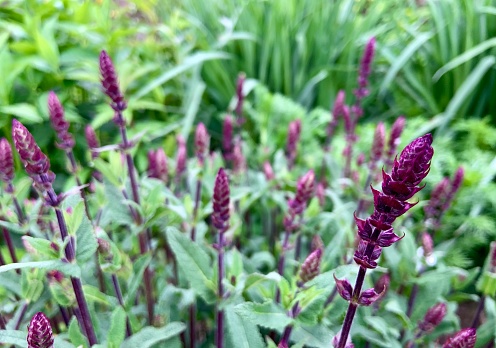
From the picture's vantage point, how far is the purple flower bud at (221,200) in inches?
32.0

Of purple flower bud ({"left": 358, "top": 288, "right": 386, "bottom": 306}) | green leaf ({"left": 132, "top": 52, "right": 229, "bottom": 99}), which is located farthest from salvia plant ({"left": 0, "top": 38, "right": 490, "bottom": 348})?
green leaf ({"left": 132, "top": 52, "right": 229, "bottom": 99})

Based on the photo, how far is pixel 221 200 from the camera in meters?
0.83

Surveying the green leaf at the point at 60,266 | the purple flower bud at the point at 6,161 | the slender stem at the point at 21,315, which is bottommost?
the slender stem at the point at 21,315

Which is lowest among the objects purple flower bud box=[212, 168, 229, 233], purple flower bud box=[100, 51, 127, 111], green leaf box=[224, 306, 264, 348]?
green leaf box=[224, 306, 264, 348]

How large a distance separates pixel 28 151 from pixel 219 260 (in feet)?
1.42

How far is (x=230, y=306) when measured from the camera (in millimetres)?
962

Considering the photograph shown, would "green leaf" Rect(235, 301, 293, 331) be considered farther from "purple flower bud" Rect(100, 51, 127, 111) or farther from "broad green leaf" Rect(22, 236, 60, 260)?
"purple flower bud" Rect(100, 51, 127, 111)

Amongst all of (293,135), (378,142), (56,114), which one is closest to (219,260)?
(56,114)

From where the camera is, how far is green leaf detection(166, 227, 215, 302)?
975mm

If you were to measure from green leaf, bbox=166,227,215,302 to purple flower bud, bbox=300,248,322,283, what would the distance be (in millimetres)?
A: 206

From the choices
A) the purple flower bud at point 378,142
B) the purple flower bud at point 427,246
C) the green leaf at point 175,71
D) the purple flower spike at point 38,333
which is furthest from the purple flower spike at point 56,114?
the green leaf at point 175,71

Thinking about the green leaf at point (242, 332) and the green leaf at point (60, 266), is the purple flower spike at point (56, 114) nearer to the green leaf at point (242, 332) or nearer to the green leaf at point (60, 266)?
the green leaf at point (60, 266)

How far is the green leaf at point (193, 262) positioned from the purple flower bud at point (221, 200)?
0.16 metres

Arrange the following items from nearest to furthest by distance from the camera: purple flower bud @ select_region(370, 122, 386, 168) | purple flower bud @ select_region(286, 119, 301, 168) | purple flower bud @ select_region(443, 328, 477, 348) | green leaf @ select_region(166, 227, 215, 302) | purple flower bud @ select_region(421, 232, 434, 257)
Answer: purple flower bud @ select_region(443, 328, 477, 348) → green leaf @ select_region(166, 227, 215, 302) → purple flower bud @ select_region(421, 232, 434, 257) → purple flower bud @ select_region(370, 122, 386, 168) → purple flower bud @ select_region(286, 119, 301, 168)
